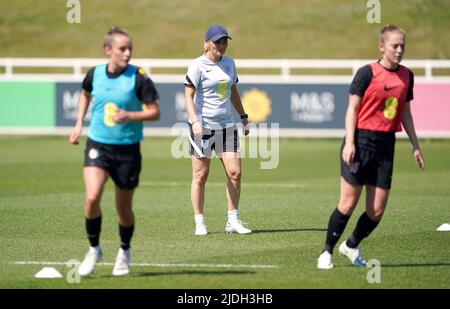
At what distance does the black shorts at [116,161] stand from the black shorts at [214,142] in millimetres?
3187

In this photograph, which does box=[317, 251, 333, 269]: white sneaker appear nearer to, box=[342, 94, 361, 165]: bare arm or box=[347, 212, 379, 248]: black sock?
box=[347, 212, 379, 248]: black sock

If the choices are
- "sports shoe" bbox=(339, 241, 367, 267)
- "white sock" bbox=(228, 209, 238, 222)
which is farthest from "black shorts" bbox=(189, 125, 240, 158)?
"sports shoe" bbox=(339, 241, 367, 267)

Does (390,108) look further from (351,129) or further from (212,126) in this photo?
(212,126)

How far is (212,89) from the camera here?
1250 centimetres

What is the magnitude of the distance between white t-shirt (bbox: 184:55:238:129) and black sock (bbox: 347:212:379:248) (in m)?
3.05

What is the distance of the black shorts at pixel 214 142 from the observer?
12436 millimetres

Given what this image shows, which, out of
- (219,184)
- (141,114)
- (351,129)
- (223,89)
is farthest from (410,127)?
(219,184)

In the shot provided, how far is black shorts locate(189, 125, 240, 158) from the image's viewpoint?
12436mm

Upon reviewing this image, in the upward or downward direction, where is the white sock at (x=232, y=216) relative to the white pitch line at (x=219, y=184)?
upward

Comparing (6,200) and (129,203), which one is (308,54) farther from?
(129,203)

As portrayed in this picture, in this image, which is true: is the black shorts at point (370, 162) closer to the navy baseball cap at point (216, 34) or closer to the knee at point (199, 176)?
the navy baseball cap at point (216, 34)

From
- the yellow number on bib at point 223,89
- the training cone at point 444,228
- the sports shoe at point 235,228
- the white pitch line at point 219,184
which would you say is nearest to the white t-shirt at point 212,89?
the yellow number on bib at point 223,89

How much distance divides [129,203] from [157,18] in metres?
36.4

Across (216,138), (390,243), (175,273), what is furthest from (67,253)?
(390,243)
